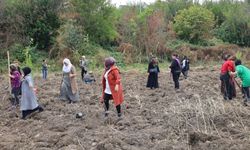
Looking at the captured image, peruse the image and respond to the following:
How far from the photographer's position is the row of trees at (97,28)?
29.0 metres

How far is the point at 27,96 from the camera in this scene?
37.8 ft

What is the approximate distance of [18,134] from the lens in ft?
31.8

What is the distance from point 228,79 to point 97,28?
765 inches

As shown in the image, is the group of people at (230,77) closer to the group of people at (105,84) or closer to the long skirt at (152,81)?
the group of people at (105,84)

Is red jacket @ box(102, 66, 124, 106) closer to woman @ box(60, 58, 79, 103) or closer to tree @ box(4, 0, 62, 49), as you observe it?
woman @ box(60, 58, 79, 103)

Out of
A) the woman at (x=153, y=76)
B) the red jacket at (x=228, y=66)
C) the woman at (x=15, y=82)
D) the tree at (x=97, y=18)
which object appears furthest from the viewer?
the tree at (x=97, y=18)

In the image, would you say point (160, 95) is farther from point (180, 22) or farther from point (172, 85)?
point (180, 22)

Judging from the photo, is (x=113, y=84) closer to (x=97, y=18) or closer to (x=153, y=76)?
(x=153, y=76)

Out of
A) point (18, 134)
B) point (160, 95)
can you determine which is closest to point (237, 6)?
point (160, 95)

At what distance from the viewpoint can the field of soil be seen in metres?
7.71

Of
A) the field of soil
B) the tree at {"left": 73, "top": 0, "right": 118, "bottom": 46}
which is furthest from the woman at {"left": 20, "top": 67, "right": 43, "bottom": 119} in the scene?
the tree at {"left": 73, "top": 0, "right": 118, "bottom": 46}

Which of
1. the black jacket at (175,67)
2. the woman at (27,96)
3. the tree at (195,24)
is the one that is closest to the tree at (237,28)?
the tree at (195,24)

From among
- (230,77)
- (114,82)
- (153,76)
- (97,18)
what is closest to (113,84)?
(114,82)

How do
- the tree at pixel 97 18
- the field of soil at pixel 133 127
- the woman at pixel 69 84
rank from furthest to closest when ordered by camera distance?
the tree at pixel 97 18
the woman at pixel 69 84
the field of soil at pixel 133 127
